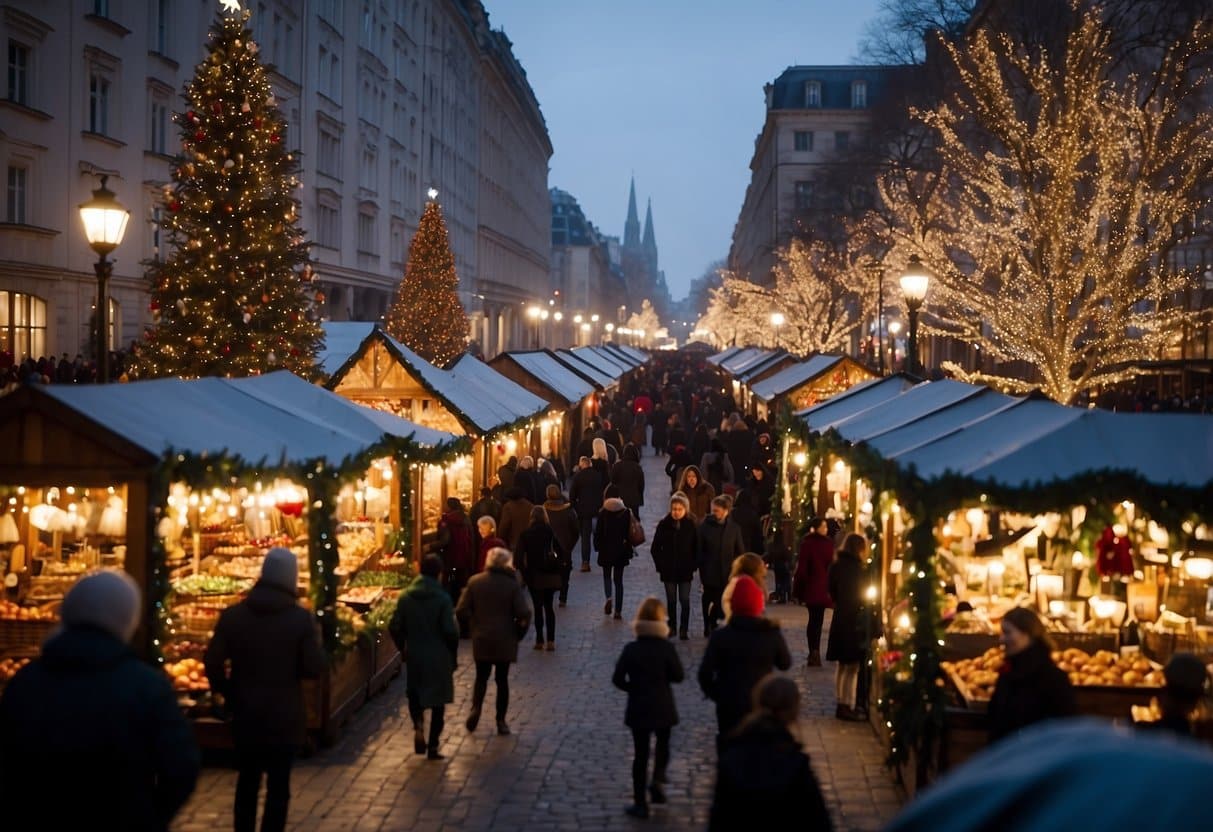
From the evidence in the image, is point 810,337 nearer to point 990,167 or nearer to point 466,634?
point 990,167

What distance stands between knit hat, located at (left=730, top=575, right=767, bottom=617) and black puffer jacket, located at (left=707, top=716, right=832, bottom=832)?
3.43 m

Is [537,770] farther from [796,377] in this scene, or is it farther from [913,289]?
[796,377]

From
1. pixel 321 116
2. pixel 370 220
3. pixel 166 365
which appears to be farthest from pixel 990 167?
pixel 370 220

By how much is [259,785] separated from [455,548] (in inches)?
328

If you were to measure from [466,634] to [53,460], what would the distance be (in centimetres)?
738

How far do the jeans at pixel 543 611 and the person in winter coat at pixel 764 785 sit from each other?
9.55m

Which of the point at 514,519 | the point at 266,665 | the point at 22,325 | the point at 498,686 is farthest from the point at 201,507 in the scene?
the point at 22,325

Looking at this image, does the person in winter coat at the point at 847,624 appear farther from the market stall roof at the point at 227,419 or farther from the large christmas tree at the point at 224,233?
the large christmas tree at the point at 224,233

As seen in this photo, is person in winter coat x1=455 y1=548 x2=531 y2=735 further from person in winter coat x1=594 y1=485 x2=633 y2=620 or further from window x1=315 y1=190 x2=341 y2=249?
window x1=315 y1=190 x2=341 y2=249

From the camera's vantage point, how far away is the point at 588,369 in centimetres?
4681

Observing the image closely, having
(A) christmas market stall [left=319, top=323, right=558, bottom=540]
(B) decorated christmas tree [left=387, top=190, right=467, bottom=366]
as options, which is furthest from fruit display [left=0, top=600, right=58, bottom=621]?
(B) decorated christmas tree [left=387, top=190, right=467, bottom=366]

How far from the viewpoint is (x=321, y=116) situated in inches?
1875

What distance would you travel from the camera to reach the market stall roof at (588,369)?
44.0 meters

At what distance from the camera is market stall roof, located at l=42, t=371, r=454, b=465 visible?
10.5 meters
